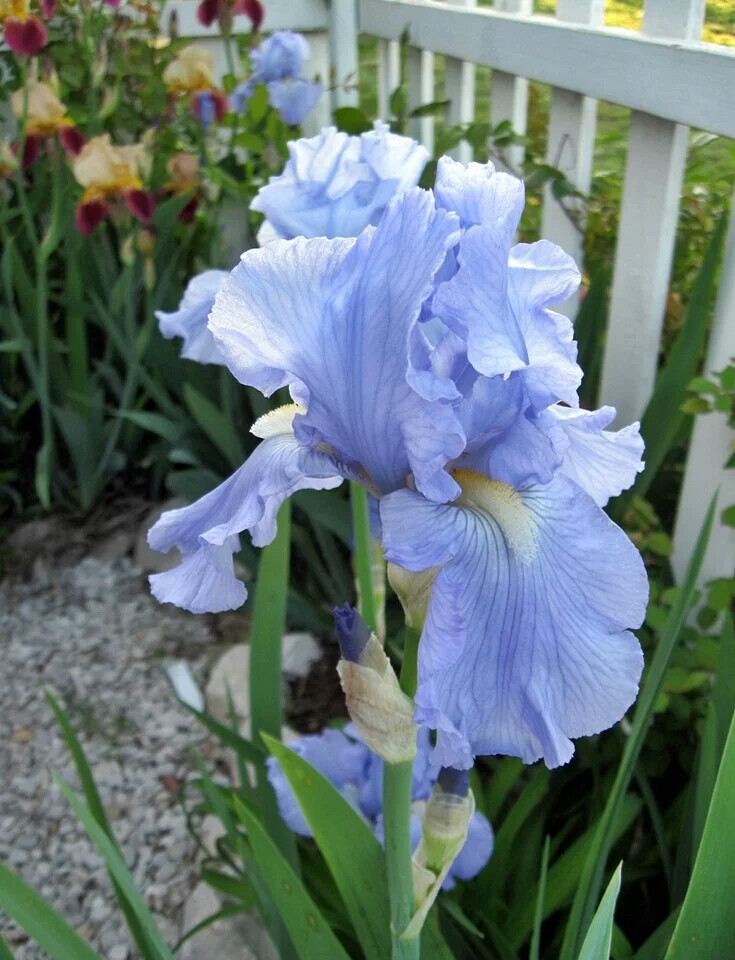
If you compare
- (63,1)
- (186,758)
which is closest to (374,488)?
(186,758)

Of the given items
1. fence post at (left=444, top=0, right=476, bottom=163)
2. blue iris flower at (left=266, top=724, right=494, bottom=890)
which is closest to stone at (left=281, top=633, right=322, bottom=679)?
blue iris flower at (left=266, top=724, right=494, bottom=890)

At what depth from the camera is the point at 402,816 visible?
1.99 feet

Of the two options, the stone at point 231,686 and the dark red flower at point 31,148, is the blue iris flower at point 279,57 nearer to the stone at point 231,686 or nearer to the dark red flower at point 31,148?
the dark red flower at point 31,148

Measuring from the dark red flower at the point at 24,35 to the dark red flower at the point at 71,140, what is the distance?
173mm

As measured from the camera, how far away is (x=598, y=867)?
87 centimetres

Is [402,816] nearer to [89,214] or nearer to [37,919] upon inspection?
[37,919]

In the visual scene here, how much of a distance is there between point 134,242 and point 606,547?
176 centimetres

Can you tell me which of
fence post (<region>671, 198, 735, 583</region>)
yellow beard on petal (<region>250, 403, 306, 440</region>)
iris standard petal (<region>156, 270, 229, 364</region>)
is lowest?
fence post (<region>671, 198, 735, 583</region>)

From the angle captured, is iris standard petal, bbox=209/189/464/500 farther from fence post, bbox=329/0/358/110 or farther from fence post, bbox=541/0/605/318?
fence post, bbox=329/0/358/110

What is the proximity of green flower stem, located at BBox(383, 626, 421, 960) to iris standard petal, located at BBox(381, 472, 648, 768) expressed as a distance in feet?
0.21

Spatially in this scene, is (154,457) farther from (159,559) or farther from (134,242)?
(134,242)

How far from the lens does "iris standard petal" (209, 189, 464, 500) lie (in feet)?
1.68

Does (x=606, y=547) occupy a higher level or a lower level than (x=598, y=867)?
higher

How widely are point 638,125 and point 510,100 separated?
23.3 inches
